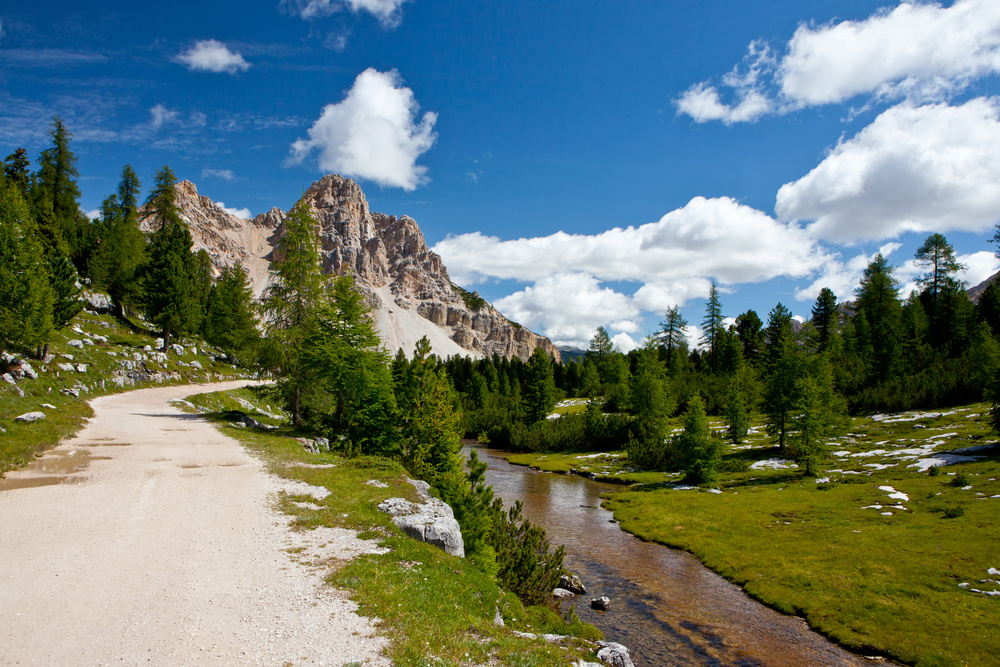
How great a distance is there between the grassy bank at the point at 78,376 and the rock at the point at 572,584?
855 inches

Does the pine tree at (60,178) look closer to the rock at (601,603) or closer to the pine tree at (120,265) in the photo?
the pine tree at (120,265)

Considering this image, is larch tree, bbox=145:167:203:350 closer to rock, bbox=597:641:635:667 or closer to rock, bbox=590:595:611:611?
rock, bbox=590:595:611:611

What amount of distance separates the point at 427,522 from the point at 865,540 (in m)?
25.5

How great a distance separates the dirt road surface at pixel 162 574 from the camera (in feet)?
24.4

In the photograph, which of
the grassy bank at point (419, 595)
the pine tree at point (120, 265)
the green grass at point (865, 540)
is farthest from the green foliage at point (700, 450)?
the pine tree at point (120, 265)

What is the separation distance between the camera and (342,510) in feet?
49.8

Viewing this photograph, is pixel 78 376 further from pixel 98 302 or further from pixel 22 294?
pixel 98 302

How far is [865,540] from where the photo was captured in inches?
1024

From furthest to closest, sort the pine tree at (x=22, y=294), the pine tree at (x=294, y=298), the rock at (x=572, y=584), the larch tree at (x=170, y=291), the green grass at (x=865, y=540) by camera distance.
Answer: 1. the larch tree at (x=170, y=291)
2. the pine tree at (x=294, y=298)
3. the pine tree at (x=22, y=294)
4. the rock at (x=572, y=584)
5. the green grass at (x=865, y=540)

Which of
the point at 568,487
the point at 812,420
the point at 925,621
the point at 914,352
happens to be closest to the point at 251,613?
the point at 925,621

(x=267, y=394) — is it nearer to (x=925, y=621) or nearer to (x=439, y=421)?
(x=439, y=421)

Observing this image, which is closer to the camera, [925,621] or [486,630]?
[486,630]

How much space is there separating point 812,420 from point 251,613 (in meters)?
48.4

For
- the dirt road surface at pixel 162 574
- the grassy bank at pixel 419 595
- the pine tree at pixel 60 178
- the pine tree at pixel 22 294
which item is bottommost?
the grassy bank at pixel 419 595
